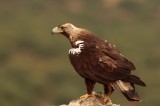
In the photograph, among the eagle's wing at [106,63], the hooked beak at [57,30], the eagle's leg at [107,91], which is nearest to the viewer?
the eagle's wing at [106,63]

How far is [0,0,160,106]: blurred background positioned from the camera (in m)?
42.4

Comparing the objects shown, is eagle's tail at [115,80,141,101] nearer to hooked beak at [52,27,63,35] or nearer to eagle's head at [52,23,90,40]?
eagle's head at [52,23,90,40]

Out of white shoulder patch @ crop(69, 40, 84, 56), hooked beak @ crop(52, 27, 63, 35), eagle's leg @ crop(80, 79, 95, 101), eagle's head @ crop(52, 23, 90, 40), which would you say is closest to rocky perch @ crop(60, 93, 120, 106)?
eagle's leg @ crop(80, 79, 95, 101)

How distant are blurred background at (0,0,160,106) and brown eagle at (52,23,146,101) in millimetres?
21113

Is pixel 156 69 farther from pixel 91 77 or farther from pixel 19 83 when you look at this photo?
pixel 91 77

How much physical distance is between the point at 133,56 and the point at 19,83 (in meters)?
9.35

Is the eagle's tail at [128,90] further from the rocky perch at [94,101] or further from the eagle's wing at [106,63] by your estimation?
the rocky perch at [94,101]

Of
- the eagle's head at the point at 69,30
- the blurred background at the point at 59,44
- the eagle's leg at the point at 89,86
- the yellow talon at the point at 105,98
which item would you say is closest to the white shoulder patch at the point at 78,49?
the eagle's head at the point at 69,30

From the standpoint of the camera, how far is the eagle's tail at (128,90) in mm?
10320

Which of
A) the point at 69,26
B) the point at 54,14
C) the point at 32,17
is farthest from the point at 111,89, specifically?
the point at 54,14

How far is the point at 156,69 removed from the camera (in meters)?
48.8

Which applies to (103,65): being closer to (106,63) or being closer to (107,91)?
(106,63)

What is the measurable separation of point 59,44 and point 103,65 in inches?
1687

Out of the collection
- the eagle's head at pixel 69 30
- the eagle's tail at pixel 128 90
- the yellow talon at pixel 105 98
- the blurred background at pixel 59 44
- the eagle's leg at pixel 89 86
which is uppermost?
the blurred background at pixel 59 44
